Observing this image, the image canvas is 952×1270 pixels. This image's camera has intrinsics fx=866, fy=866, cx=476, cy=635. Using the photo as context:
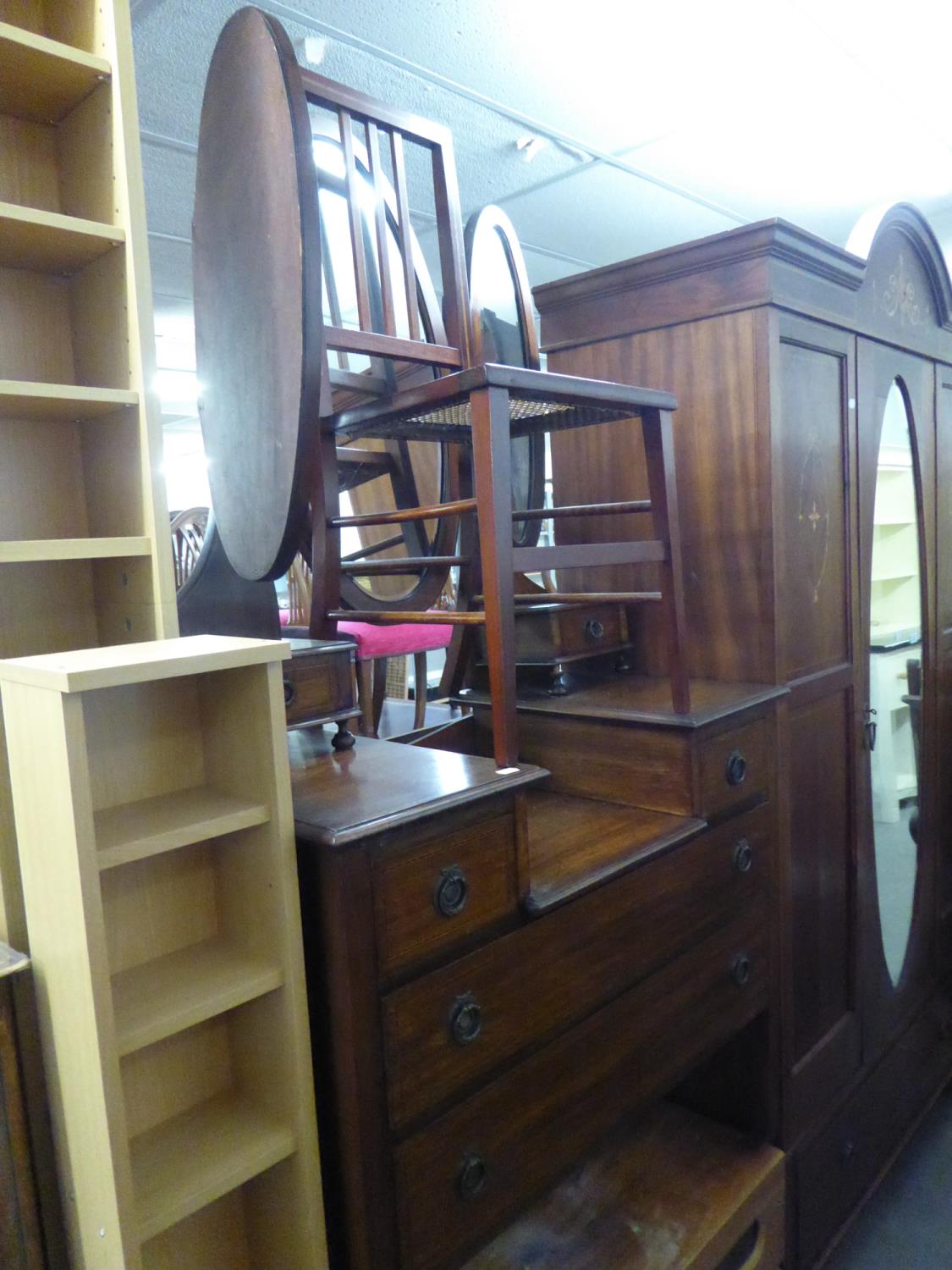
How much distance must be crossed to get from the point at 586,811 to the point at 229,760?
72 cm

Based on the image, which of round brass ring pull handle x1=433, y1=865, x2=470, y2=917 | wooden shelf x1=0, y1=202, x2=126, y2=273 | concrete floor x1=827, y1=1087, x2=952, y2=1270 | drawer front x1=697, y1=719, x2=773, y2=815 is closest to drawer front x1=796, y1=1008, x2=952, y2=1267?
concrete floor x1=827, y1=1087, x2=952, y2=1270

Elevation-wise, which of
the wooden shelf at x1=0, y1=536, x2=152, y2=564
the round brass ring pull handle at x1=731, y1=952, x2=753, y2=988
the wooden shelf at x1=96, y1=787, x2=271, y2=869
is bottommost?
the round brass ring pull handle at x1=731, y1=952, x2=753, y2=988

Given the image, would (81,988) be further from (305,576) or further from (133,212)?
(305,576)

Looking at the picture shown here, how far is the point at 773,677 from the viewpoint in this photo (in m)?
1.66

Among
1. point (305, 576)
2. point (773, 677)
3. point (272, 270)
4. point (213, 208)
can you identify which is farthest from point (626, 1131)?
point (213, 208)

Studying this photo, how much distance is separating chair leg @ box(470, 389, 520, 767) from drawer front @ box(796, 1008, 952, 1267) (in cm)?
130

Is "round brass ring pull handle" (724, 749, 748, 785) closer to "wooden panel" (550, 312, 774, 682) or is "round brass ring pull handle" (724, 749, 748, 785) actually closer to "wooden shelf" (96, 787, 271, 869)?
"wooden panel" (550, 312, 774, 682)

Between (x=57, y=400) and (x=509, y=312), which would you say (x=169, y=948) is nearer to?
(x=57, y=400)

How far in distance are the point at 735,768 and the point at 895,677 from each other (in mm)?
880

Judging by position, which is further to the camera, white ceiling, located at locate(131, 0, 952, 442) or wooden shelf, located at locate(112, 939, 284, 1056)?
white ceiling, located at locate(131, 0, 952, 442)

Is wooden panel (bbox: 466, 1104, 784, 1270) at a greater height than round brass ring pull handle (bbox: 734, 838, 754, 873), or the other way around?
round brass ring pull handle (bbox: 734, 838, 754, 873)

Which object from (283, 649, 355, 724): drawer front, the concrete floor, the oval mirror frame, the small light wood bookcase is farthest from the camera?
the concrete floor

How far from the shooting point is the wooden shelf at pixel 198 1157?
0.88 m

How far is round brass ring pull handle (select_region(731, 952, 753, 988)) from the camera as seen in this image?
1.56 metres
